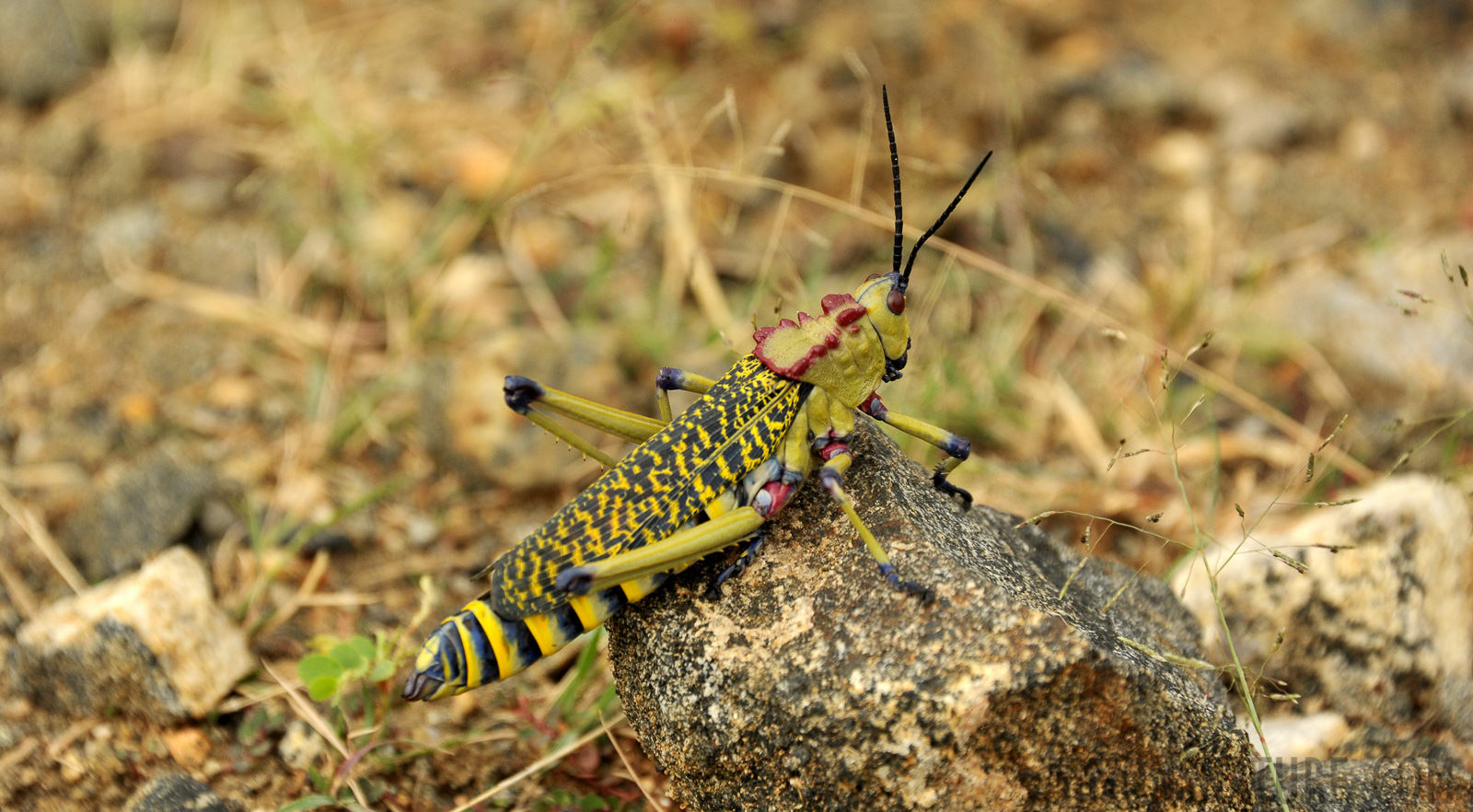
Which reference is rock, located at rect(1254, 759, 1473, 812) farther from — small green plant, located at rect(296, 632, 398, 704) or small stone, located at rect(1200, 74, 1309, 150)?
small stone, located at rect(1200, 74, 1309, 150)

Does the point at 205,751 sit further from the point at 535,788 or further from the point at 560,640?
the point at 560,640

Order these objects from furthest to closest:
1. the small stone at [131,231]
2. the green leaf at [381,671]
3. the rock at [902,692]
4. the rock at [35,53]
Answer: the rock at [35,53], the small stone at [131,231], the green leaf at [381,671], the rock at [902,692]

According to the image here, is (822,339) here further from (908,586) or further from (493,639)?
(493,639)

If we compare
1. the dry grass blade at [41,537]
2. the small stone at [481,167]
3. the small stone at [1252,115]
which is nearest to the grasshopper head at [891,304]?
the dry grass blade at [41,537]

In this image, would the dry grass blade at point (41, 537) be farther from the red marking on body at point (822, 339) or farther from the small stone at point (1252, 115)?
the small stone at point (1252, 115)

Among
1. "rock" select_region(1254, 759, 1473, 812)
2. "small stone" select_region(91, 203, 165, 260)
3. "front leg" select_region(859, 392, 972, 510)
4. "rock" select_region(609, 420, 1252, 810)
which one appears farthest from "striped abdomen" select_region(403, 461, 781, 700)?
"small stone" select_region(91, 203, 165, 260)

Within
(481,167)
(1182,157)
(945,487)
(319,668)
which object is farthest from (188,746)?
(1182,157)

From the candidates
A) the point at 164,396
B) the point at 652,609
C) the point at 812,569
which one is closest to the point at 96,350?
the point at 164,396
